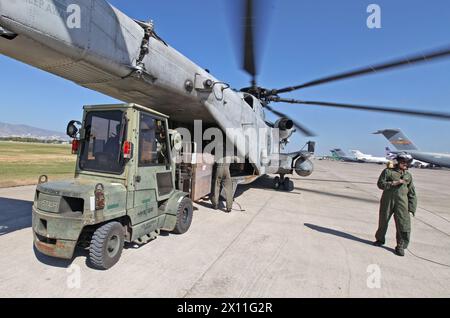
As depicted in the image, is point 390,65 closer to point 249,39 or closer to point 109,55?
point 249,39

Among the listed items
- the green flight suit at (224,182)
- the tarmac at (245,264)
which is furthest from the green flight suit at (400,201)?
the green flight suit at (224,182)

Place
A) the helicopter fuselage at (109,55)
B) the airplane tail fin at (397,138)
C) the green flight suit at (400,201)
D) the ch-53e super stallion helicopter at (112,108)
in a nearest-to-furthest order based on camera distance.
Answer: the helicopter fuselage at (109,55), the ch-53e super stallion helicopter at (112,108), the green flight suit at (400,201), the airplane tail fin at (397,138)

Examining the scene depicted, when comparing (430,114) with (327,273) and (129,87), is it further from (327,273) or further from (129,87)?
(129,87)

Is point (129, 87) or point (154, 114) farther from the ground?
point (129, 87)

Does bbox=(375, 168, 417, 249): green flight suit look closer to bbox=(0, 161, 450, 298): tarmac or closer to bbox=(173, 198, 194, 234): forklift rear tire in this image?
bbox=(0, 161, 450, 298): tarmac

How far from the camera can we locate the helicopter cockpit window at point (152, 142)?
Result: 3816 mm

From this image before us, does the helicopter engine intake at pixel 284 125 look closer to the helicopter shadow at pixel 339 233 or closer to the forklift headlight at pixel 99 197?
the helicopter shadow at pixel 339 233

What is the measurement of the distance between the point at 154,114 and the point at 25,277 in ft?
9.12

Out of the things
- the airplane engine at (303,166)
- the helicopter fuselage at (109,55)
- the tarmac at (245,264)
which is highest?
the helicopter fuselage at (109,55)

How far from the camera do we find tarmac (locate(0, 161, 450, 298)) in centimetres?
289

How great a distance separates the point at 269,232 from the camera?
5109 mm

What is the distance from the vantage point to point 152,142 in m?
4.11

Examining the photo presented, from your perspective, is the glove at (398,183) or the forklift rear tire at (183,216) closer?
the glove at (398,183)
